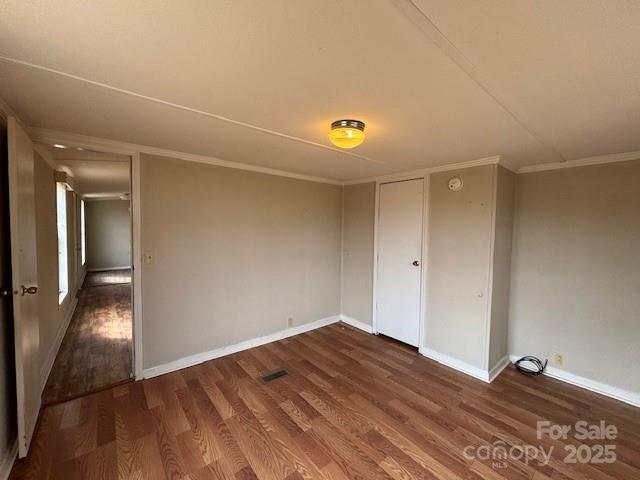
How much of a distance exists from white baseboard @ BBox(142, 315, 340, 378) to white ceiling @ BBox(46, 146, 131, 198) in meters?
1.96

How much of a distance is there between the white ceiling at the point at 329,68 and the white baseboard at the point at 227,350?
7.10 ft

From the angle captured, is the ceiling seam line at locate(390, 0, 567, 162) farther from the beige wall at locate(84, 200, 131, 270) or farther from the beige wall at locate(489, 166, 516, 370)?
the beige wall at locate(84, 200, 131, 270)

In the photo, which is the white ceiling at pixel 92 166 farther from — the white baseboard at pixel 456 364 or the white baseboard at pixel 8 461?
the white baseboard at pixel 456 364

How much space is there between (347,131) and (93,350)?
368cm

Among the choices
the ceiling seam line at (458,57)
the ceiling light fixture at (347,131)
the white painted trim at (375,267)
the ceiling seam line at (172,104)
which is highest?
the ceiling seam line at (172,104)

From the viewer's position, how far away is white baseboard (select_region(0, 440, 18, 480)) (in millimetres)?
1575

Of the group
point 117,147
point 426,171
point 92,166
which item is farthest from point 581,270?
point 92,166

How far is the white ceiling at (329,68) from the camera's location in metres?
0.92

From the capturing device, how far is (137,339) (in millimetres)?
2609

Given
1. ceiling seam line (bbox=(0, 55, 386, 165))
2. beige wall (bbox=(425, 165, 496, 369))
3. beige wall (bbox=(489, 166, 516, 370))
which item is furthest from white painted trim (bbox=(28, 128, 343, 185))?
beige wall (bbox=(489, 166, 516, 370))

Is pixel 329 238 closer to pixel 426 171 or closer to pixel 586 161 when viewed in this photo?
pixel 426 171

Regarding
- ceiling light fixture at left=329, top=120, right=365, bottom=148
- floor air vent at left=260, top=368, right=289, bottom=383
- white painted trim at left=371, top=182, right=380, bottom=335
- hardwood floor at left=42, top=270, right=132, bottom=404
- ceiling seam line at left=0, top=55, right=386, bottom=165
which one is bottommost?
floor air vent at left=260, top=368, right=289, bottom=383

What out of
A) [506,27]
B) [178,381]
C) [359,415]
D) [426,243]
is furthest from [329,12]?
[178,381]

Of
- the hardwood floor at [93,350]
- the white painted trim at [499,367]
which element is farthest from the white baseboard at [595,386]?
the hardwood floor at [93,350]
